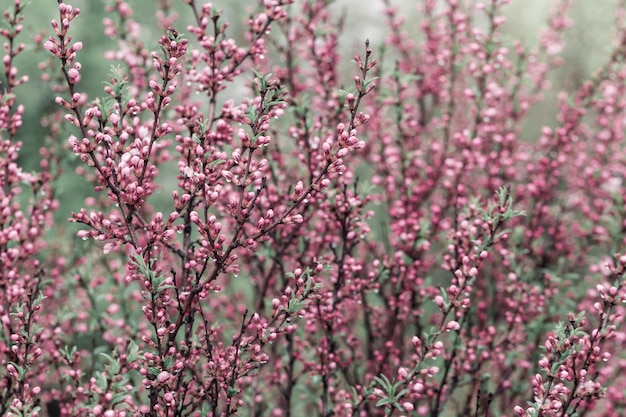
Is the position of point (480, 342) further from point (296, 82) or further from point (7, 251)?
point (7, 251)

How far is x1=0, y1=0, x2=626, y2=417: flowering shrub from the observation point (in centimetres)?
244

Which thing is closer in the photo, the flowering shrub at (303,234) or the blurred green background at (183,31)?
the flowering shrub at (303,234)

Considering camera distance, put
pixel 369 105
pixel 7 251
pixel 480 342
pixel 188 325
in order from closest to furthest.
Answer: pixel 188 325
pixel 7 251
pixel 480 342
pixel 369 105

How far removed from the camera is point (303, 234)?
12.2ft

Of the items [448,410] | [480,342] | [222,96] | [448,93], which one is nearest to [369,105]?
[448,93]

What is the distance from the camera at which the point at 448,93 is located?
16.0 feet

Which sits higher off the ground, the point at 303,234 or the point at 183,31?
the point at 183,31

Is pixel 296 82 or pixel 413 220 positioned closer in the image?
pixel 413 220

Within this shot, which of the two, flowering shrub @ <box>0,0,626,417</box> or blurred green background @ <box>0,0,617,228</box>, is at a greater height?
blurred green background @ <box>0,0,617,228</box>

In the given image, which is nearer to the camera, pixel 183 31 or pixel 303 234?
pixel 303 234

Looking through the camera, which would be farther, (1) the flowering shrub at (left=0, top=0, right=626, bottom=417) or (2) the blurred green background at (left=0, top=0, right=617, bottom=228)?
(2) the blurred green background at (left=0, top=0, right=617, bottom=228)

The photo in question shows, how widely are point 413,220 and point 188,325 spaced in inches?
70.9

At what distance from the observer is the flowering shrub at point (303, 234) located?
96.2 inches

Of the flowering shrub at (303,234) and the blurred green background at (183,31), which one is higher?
the blurred green background at (183,31)
